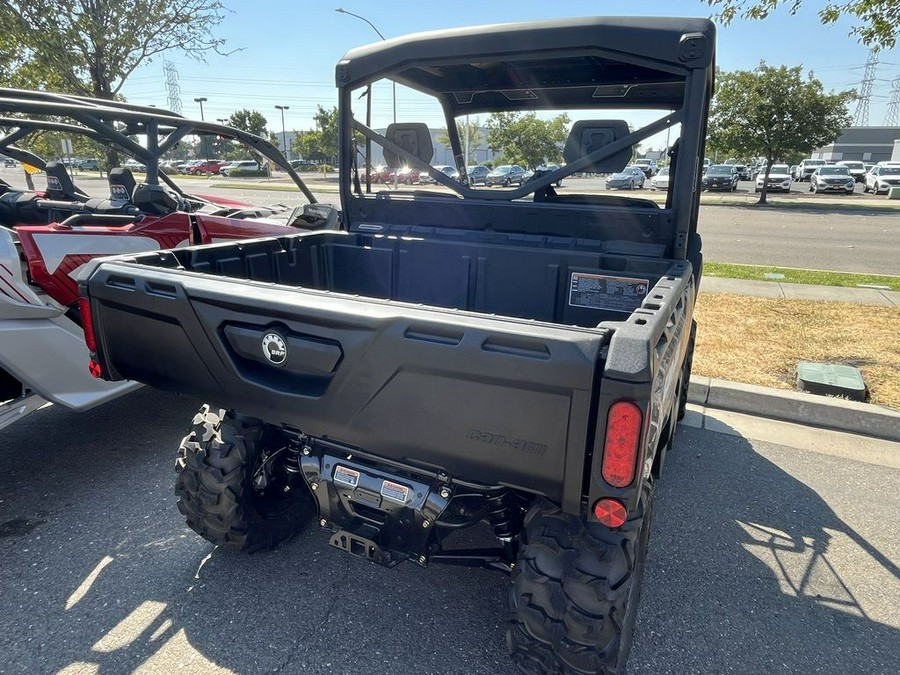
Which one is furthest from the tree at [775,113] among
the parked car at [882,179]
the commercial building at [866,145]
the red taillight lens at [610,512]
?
the commercial building at [866,145]

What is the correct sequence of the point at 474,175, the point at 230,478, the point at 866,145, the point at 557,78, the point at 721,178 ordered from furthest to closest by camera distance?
the point at 866,145, the point at 721,178, the point at 474,175, the point at 557,78, the point at 230,478

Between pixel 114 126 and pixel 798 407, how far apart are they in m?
5.85

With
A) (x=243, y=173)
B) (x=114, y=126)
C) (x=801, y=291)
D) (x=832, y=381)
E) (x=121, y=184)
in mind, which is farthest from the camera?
(x=243, y=173)

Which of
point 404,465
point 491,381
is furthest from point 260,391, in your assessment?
point 491,381

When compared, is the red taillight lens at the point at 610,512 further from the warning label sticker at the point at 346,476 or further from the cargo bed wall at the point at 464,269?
the cargo bed wall at the point at 464,269

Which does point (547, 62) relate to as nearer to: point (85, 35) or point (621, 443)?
point (621, 443)

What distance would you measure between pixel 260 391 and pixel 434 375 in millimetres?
703

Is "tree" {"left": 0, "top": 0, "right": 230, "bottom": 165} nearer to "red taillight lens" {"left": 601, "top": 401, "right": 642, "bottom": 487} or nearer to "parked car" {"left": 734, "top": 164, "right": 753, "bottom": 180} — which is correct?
"red taillight lens" {"left": 601, "top": 401, "right": 642, "bottom": 487}

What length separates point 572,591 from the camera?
1806mm

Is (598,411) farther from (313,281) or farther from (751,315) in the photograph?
(751,315)

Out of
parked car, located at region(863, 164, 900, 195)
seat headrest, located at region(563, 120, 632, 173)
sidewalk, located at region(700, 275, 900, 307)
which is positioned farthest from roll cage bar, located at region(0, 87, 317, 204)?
parked car, located at region(863, 164, 900, 195)

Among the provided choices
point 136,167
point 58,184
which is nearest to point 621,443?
point 58,184

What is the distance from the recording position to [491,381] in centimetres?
162

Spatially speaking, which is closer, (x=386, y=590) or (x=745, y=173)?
(x=386, y=590)
